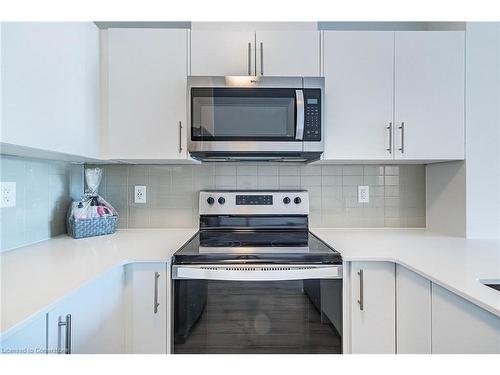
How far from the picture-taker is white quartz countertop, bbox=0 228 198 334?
2.76 ft

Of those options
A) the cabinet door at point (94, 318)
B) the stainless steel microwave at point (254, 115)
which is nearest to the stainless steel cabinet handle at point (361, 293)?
the stainless steel microwave at point (254, 115)

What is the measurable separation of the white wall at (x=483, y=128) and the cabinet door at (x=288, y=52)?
0.79 metres

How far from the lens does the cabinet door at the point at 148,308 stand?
1.36m

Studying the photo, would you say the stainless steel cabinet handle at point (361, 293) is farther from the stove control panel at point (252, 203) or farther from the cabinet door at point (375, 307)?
the stove control panel at point (252, 203)

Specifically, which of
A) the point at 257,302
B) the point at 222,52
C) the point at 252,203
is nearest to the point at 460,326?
the point at 257,302

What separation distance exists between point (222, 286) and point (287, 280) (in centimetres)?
27

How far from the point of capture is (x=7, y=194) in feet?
4.52

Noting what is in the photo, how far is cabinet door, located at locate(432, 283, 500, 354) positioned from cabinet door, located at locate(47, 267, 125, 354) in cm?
115

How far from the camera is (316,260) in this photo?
4.50 feet

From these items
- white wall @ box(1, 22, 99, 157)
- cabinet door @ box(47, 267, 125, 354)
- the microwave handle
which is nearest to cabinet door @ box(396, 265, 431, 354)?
the microwave handle

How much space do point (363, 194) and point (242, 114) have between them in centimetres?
97

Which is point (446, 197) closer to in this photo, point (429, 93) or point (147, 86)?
point (429, 93)

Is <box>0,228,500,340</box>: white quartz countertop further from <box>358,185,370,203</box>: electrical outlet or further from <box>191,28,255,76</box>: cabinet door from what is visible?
<box>191,28,255,76</box>: cabinet door
